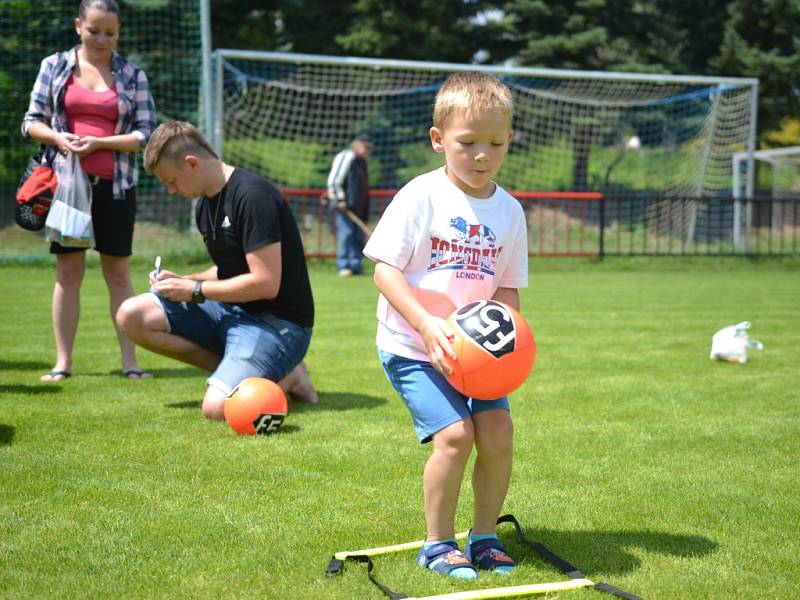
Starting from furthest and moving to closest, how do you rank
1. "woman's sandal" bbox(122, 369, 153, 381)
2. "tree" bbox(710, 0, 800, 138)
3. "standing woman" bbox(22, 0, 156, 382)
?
"tree" bbox(710, 0, 800, 138)
"woman's sandal" bbox(122, 369, 153, 381)
"standing woman" bbox(22, 0, 156, 382)

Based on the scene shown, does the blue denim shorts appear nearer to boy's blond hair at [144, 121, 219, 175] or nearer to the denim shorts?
boy's blond hair at [144, 121, 219, 175]

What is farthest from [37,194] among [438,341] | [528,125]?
[528,125]

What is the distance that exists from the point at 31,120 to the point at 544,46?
25.2 m

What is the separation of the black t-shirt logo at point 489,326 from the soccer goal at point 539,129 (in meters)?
13.6

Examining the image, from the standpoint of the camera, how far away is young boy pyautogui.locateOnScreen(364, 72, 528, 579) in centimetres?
322

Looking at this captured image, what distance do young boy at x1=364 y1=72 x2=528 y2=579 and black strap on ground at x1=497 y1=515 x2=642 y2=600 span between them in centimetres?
14

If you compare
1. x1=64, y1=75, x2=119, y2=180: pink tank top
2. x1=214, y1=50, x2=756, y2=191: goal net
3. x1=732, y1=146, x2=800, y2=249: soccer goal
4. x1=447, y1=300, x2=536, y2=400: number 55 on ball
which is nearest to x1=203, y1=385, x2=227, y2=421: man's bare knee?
x1=64, y1=75, x2=119, y2=180: pink tank top

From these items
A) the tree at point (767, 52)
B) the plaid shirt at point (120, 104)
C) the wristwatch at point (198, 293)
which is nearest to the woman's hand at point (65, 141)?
the plaid shirt at point (120, 104)

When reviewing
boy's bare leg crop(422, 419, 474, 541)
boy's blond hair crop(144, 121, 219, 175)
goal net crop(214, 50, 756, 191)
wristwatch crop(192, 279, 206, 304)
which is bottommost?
boy's bare leg crop(422, 419, 474, 541)

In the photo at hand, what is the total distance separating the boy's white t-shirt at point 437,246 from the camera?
3322mm

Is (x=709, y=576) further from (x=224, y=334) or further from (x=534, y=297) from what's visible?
(x=534, y=297)

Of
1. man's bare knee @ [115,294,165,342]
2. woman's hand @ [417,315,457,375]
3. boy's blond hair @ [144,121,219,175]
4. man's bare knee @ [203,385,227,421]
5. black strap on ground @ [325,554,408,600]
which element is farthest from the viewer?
man's bare knee @ [115,294,165,342]

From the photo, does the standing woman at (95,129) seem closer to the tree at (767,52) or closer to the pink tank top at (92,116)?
the pink tank top at (92,116)

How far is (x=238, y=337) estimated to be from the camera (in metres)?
5.63
